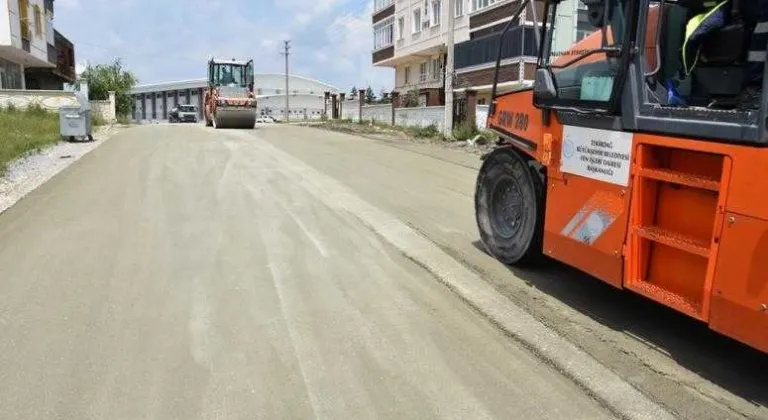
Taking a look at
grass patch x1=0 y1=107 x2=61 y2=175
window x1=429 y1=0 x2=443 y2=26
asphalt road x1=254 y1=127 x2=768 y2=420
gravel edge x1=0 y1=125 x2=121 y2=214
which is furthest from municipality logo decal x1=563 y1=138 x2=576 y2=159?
window x1=429 y1=0 x2=443 y2=26

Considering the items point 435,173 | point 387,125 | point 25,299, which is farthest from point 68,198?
point 387,125

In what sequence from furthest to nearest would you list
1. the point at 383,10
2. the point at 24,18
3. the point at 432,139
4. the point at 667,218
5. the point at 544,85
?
the point at 383,10 < the point at 24,18 < the point at 432,139 < the point at 544,85 < the point at 667,218

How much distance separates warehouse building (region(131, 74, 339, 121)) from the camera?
88.6m

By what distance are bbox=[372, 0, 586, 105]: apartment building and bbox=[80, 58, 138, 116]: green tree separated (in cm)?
1986

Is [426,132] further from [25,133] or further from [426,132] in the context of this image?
[25,133]

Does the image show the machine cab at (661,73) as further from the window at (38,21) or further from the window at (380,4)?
the window at (380,4)

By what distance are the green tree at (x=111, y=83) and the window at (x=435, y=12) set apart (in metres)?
24.2

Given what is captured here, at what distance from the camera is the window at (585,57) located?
476cm

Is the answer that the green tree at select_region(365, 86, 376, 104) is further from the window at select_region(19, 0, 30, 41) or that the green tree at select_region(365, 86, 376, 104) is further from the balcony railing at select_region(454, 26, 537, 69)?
the window at select_region(19, 0, 30, 41)

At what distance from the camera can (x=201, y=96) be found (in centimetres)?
8769

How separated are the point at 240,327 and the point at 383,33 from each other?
4954cm

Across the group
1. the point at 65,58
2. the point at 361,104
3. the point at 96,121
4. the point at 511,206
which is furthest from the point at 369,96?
the point at 511,206

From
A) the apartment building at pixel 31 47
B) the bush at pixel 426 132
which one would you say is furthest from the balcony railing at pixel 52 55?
the bush at pixel 426 132

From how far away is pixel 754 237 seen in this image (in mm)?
3611
